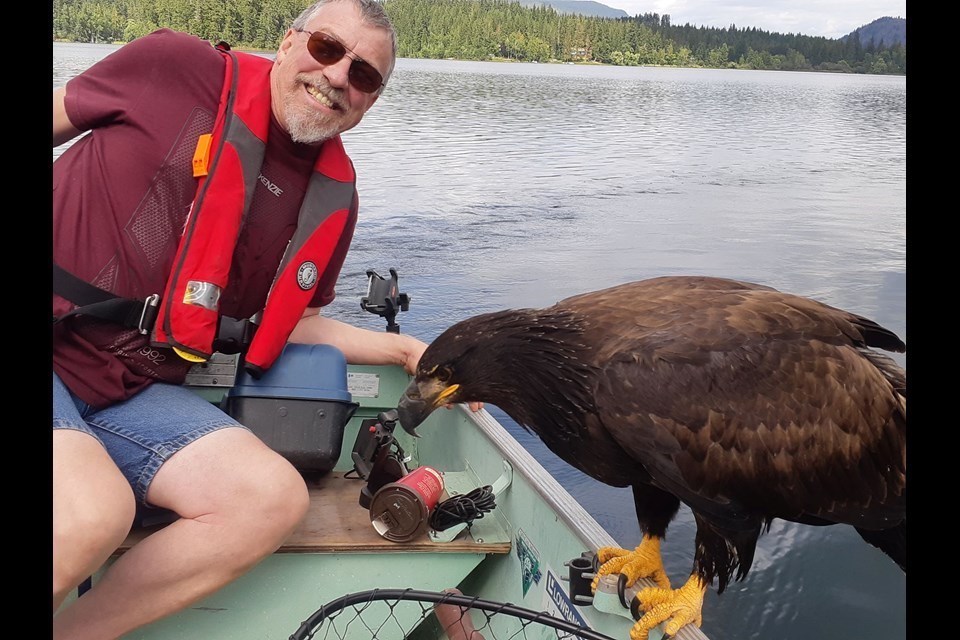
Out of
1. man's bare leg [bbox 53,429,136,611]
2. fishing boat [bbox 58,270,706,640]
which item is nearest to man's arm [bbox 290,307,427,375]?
fishing boat [bbox 58,270,706,640]

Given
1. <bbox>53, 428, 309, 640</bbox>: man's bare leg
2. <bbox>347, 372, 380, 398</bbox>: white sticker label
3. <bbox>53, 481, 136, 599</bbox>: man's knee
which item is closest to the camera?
<bbox>53, 481, 136, 599</bbox>: man's knee

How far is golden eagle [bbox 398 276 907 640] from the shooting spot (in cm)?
215

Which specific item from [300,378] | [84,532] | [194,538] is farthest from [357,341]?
[84,532]

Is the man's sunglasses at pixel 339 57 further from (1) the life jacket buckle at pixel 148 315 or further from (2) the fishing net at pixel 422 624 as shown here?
(2) the fishing net at pixel 422 624

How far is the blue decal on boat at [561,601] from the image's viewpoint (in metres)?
2.40

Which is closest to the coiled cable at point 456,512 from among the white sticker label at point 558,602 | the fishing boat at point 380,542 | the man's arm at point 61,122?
the fishing boat at point 380,542

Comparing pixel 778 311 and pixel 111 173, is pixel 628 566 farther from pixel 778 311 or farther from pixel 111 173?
→ pixel 111 173

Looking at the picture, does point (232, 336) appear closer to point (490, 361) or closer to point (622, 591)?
point (490, 361)

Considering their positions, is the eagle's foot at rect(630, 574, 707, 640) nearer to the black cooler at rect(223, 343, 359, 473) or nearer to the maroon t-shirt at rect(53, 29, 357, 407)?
the black cooler at rect(223, 343, 359, 473)

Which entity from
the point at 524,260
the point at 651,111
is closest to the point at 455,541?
the point at 524,260

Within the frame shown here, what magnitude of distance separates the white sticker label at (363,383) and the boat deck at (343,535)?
600mm

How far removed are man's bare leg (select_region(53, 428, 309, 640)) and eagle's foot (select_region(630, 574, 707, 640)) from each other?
0.92 m

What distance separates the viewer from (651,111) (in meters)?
27.2
